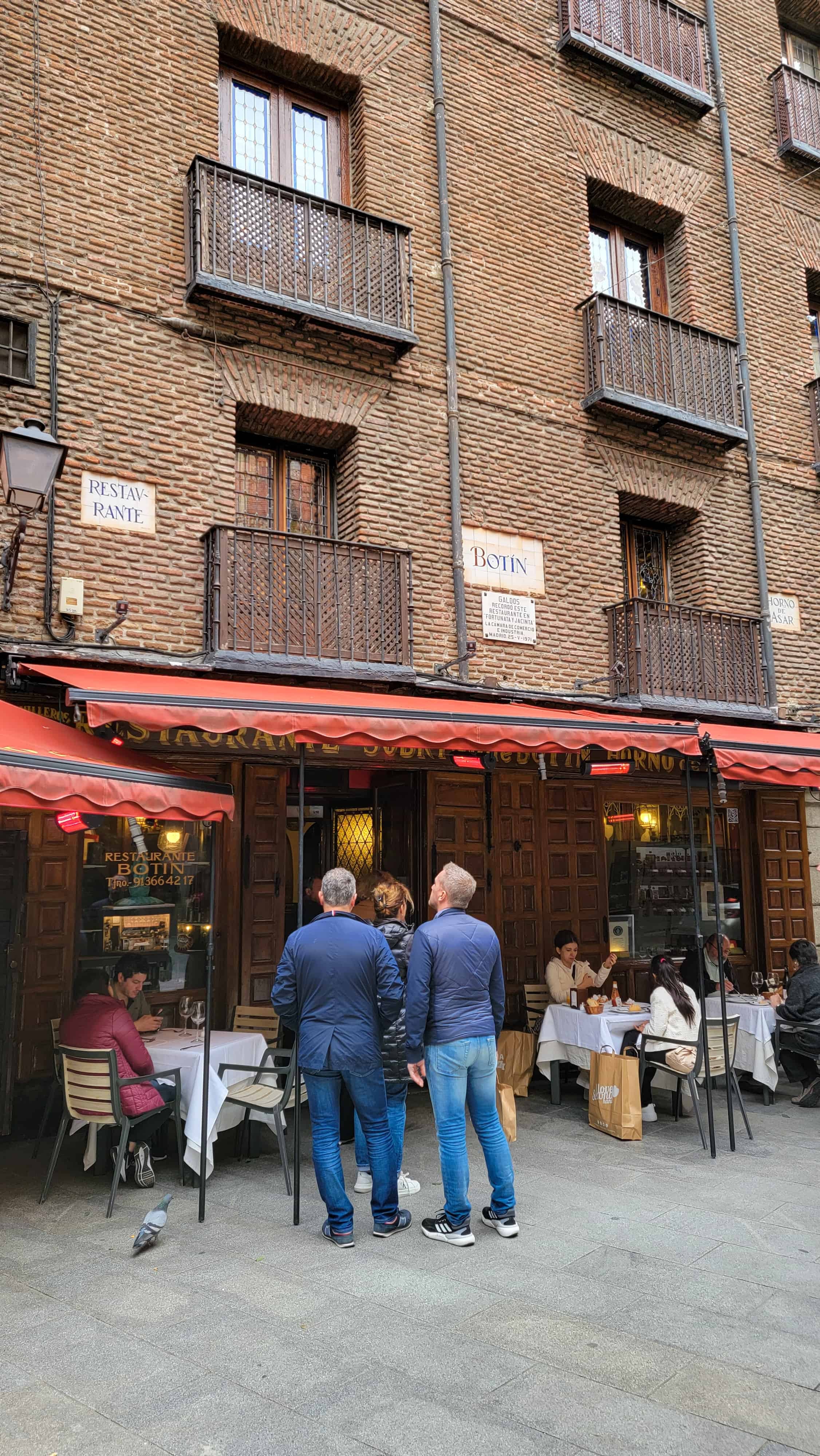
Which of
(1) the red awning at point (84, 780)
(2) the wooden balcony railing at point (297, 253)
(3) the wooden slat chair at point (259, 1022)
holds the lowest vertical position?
(3) the wooden slat chair at point (259, 1022)

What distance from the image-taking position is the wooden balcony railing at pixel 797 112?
520 inches

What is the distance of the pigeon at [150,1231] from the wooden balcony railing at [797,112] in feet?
48.7

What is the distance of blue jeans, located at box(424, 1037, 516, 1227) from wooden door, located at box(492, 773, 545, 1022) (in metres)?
4.56

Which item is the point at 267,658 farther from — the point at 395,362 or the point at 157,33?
the point at 157,33

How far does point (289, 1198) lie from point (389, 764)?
3.77m

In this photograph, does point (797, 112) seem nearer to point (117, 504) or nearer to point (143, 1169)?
point (117, 504)

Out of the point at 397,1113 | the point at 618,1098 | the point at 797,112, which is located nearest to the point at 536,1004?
the point at 618,1098

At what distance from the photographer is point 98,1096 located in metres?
5.49

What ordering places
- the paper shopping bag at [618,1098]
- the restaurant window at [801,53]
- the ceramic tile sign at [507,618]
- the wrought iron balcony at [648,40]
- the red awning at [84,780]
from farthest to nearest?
the restaurant window at [801,53], the wrought iron balcony at [648,40], the ceramic tile sign at [507,618], the paper shopping bag at [618,1098], the red awning at [84,780]

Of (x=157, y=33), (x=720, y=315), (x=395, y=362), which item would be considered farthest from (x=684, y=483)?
(x=157, y=33)

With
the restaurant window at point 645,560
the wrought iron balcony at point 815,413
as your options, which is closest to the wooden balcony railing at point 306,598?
the restaurant window at point 645,560

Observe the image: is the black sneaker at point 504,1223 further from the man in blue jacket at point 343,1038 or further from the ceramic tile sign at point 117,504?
the ceramic tile sign at point 117,504

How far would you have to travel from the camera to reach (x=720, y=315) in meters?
12.2

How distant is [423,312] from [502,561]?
2.66 metres
